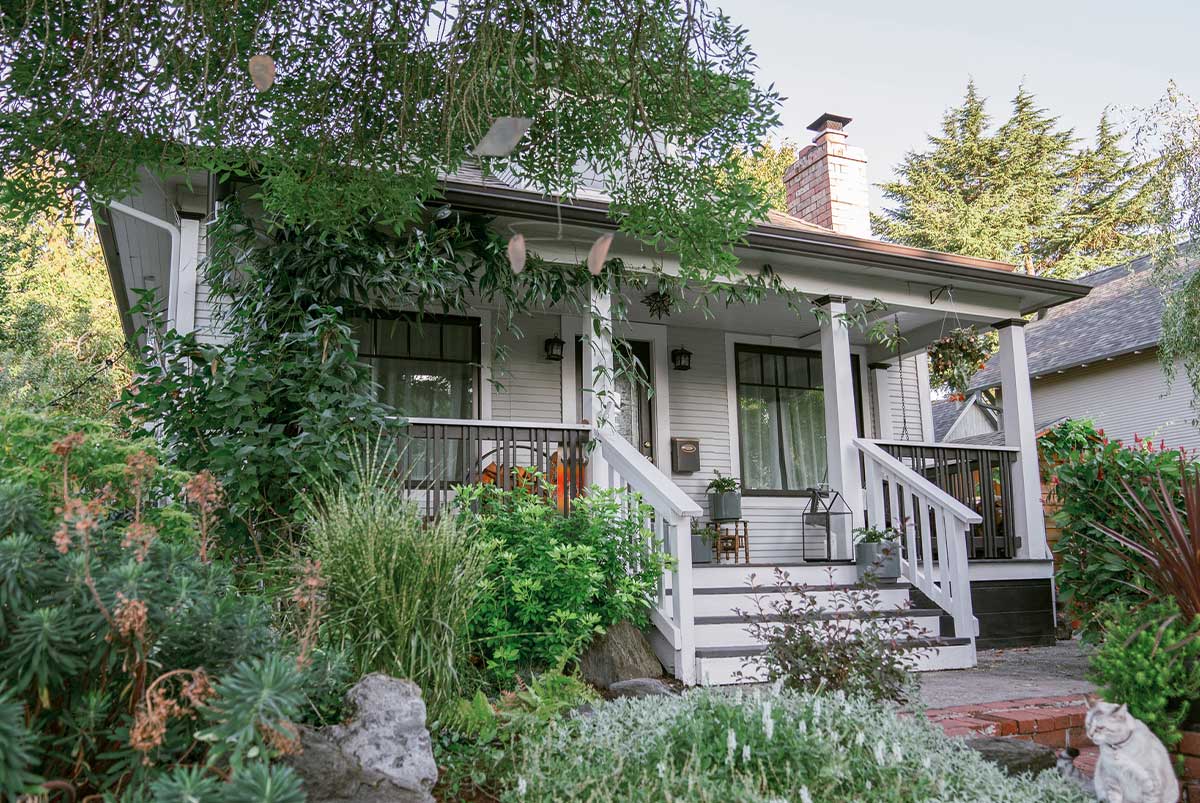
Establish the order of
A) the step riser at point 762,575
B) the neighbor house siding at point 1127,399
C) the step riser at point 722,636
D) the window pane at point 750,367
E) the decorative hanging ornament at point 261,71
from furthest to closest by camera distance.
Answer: the neighbor house siding at point 1127,399 < the window pane at point 750,367 < the step riser at point 762,575 < the step riser at point 722,636 < the decorative hanging ornament at point 261,71

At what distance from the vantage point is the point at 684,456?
9047mm

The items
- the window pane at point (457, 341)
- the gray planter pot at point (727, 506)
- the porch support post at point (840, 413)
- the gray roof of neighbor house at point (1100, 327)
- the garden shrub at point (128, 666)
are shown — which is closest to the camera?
the garden shrub at point (128, 666)

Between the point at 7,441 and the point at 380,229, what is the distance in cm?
333

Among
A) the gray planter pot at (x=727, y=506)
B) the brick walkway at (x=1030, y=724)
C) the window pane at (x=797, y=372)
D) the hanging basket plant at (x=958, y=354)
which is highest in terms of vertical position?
the hanging basket plant at (x=958, y=354)

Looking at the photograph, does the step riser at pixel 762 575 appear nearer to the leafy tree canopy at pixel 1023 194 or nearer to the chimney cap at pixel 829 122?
the chimney cap at pixel 829 122

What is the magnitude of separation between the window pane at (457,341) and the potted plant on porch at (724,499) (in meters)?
2.71

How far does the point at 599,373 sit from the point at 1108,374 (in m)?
13.5

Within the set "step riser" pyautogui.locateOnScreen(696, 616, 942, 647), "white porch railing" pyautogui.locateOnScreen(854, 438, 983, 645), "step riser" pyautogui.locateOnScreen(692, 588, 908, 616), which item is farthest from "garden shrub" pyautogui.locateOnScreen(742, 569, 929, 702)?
"white porch railing" pyautogui.locateOnScreen(854, 438, 983, 645)

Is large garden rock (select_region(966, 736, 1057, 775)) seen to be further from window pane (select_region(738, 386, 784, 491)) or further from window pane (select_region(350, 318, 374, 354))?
window pane (select_region(738, 386, 784, 491))

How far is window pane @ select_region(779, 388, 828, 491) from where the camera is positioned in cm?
973

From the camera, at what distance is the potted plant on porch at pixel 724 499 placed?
8.77m

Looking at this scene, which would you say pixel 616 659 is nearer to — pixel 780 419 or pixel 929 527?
pixel 929 527

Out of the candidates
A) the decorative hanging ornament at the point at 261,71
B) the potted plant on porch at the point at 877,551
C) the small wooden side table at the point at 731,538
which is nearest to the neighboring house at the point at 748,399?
the potted plant on porch at the point at 877,551

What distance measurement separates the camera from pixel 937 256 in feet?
27.4
